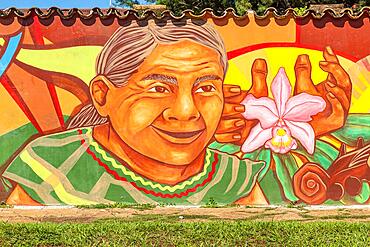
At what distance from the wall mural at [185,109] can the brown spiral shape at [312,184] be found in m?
0.01

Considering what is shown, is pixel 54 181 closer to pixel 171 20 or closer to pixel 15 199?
pixel 15 199

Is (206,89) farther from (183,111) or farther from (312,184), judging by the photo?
(312,184)

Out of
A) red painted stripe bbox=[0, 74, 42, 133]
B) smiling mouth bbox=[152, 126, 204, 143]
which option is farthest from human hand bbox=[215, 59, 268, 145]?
red painted stripe bbox=[0, 74, 42, 133]

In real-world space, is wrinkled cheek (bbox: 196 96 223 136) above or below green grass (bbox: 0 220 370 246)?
above

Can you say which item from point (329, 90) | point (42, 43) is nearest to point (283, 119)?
point (329, 90)

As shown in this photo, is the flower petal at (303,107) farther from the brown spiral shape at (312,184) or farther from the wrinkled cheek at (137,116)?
the wrinkled cheek at (137,116)

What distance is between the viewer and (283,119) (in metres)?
7.93

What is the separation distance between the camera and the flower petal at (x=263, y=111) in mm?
7906

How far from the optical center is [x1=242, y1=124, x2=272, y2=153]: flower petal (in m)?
7.91

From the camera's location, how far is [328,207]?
25.7 feet

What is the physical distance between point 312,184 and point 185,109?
7.21 ft

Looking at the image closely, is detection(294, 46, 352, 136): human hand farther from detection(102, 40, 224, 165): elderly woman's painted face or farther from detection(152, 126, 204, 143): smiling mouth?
detection(152, 126, 204, 143): smiling mouth

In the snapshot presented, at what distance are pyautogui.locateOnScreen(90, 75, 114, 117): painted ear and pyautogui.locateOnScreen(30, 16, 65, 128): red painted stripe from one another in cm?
53

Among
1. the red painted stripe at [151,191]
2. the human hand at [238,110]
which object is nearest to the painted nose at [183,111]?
the human hand at [238,110]
